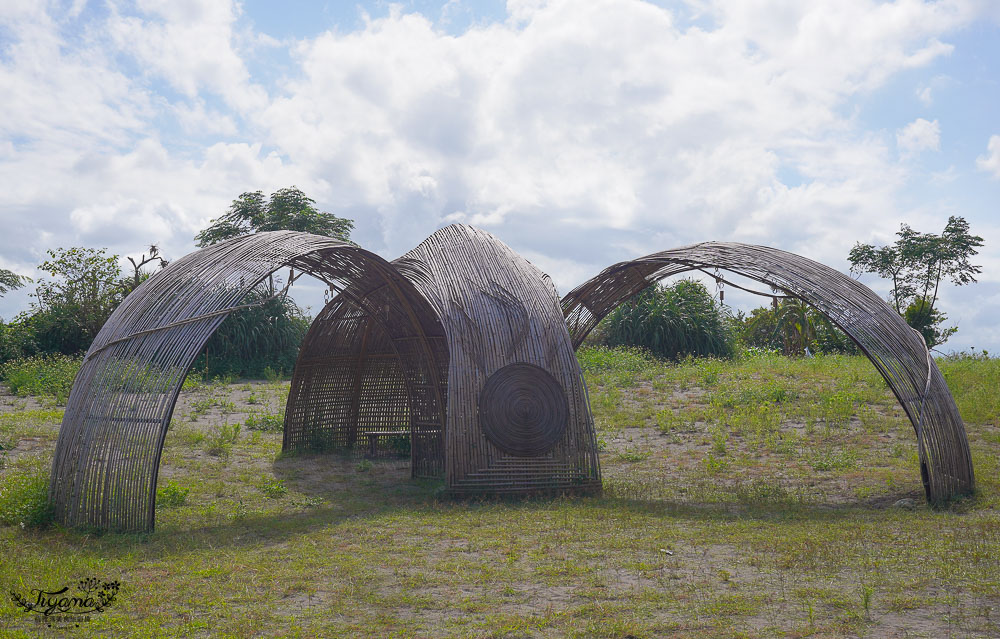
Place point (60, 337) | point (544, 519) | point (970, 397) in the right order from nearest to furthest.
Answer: point (544, 519) < point (970, 397) < point (60, 337)

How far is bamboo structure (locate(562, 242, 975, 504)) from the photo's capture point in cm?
872

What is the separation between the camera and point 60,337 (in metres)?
21.5

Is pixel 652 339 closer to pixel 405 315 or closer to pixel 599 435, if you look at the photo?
pixel 599 435

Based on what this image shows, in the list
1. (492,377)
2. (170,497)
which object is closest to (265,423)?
(170,497)

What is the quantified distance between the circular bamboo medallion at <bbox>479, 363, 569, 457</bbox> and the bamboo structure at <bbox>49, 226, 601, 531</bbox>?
0.02 metres

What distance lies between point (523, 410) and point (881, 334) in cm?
425

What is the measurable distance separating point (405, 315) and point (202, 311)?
11.5 ft

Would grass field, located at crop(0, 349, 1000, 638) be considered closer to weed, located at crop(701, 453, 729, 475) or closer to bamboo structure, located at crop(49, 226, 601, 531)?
weed, located at crop(701, 453, 729, 475)

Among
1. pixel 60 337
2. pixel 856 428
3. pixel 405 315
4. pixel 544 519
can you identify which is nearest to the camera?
pixel 544 519

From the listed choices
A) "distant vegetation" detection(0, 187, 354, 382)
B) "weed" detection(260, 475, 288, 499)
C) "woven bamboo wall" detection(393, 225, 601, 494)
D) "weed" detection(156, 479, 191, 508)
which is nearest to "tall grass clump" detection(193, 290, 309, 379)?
"distant vegetation" detection(0, 187, 354, 382)

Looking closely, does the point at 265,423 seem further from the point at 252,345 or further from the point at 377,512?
the point at 252,345

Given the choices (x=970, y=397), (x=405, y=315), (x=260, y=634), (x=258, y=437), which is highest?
(x=405, y=315)

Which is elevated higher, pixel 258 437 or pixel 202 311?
pixel 202 311

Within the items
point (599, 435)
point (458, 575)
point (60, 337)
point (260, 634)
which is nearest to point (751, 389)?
A: point (599, 435)
